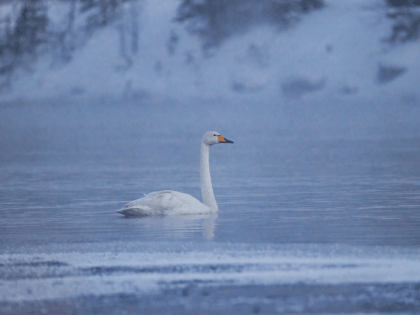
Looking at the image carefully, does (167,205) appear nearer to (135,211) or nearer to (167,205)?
(167,205)

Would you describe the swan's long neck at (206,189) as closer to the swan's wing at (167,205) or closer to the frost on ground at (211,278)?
the swan's wing at (167,205)

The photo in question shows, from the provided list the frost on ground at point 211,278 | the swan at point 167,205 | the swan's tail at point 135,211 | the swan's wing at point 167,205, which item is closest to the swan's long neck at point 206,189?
the swan at point 167,205

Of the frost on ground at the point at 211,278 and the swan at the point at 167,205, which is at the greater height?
the swan at the point at 167,205

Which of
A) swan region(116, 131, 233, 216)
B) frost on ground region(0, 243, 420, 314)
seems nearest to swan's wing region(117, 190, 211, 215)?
swan region(116, 131, 233, 216)

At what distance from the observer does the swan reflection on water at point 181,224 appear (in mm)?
15008

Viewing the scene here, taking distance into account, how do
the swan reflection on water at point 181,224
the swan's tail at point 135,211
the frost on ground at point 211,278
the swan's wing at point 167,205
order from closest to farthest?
1. the frost on ground at point 211,278
2. the swan reflection on water at point 181,224
3. the swan's wing at point 167,205
4. the swan's tail at point 135,211

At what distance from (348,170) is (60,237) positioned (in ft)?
74.2

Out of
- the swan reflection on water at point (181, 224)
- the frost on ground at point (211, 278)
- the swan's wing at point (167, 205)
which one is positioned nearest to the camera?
the frost on ground at point (211, 278)

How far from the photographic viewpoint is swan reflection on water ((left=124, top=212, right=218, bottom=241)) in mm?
15008

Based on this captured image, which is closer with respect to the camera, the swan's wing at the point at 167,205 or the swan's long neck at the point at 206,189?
the swan's wing at the point at 167,205

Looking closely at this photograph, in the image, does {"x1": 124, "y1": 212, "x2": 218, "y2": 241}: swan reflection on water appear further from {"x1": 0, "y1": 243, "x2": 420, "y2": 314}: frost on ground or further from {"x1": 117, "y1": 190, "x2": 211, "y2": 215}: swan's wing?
{"x1": 0, "y1": 243, "x2": 420, "y2": 314}: frost on ground

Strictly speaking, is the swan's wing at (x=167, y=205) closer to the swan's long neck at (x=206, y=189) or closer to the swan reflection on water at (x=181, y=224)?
the swan reflection on water at (x=181, y=224)

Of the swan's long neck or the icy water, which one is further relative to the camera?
the swan's long neck

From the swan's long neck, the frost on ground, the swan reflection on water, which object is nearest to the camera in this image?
the frost on ground
